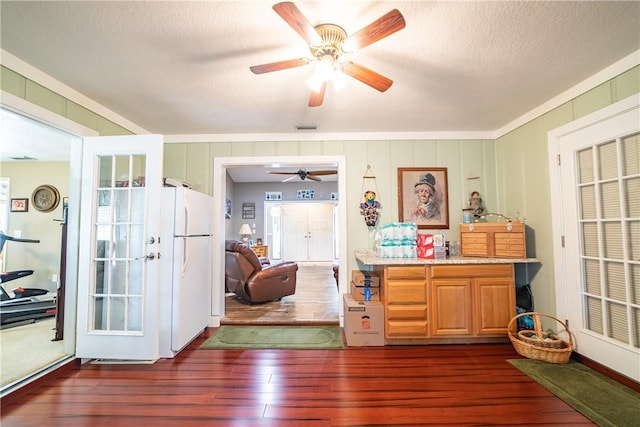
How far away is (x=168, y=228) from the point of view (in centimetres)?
260

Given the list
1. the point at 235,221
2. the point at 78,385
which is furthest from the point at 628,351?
the point at 235,221

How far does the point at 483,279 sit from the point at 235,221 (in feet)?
22.4

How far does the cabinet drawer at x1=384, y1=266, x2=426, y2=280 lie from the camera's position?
2682mm

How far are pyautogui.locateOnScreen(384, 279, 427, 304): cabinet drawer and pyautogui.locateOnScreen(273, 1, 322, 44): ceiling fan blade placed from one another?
2.21 meters

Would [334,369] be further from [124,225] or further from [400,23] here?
[400,23]

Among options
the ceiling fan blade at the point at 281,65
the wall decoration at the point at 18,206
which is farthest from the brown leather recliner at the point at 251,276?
the wall decoration at the point at 18,206

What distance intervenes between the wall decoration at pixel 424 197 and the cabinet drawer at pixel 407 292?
37.3 inches

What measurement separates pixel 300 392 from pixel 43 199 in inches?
219

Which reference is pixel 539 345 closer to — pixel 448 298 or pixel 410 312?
pixel 448 298

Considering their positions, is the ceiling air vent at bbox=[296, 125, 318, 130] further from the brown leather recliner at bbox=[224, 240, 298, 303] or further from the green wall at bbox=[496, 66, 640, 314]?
the green wall at bbox=[496, 66, 640, 314]

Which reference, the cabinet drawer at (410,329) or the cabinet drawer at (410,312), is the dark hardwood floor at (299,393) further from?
the cabinet drawer at (410,312)

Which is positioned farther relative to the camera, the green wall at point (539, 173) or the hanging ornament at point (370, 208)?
the hanging ornament at point (370, 208)

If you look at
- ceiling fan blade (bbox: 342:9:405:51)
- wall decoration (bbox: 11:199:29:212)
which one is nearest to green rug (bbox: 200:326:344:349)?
ceiling fan blade (bbox: 342:9:405:51)

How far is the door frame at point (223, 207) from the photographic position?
11.0ft
